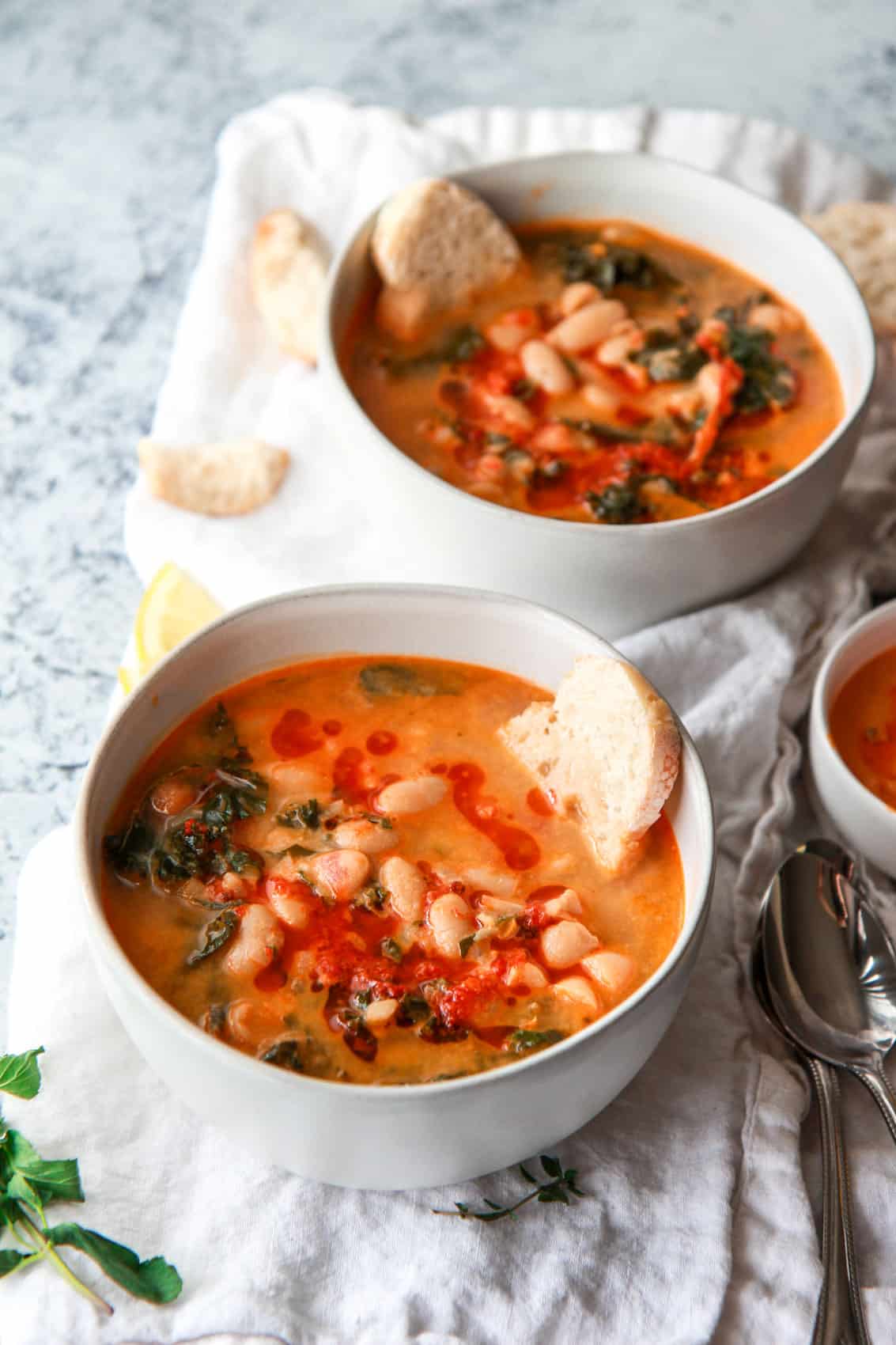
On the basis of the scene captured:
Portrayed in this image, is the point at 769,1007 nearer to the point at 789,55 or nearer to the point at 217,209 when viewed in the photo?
the point at 217,209

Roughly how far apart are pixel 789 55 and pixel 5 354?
89.2 inches

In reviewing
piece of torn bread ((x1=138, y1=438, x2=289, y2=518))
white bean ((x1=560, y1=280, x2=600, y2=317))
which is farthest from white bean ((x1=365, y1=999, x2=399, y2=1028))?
white bean ((x1=560, y1=280, x2=600, y2=317))

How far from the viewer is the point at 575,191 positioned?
3.28 metres

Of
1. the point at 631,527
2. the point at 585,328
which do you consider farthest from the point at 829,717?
the point at 585,328

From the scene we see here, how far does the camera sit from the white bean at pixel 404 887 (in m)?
2.00

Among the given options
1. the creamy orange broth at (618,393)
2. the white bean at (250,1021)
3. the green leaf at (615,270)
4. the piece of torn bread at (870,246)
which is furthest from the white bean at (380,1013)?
the piece of torn bread at (870,246)

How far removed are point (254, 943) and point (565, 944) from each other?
0.39 metres

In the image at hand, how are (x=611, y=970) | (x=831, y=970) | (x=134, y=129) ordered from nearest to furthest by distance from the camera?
1. (x=611, y=970)
2. (x=831, y=970)
3. (x=134, y=129)

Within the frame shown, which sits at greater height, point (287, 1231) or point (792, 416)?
point (792, 416)

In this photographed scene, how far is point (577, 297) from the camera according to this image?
10.1 feet

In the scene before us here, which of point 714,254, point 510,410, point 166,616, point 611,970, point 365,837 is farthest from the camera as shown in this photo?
point 714,254

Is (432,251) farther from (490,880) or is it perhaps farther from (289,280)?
(490,880)

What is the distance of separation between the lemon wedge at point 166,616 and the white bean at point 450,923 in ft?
2.56

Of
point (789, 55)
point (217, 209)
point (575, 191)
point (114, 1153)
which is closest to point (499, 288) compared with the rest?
point (575, 191)
